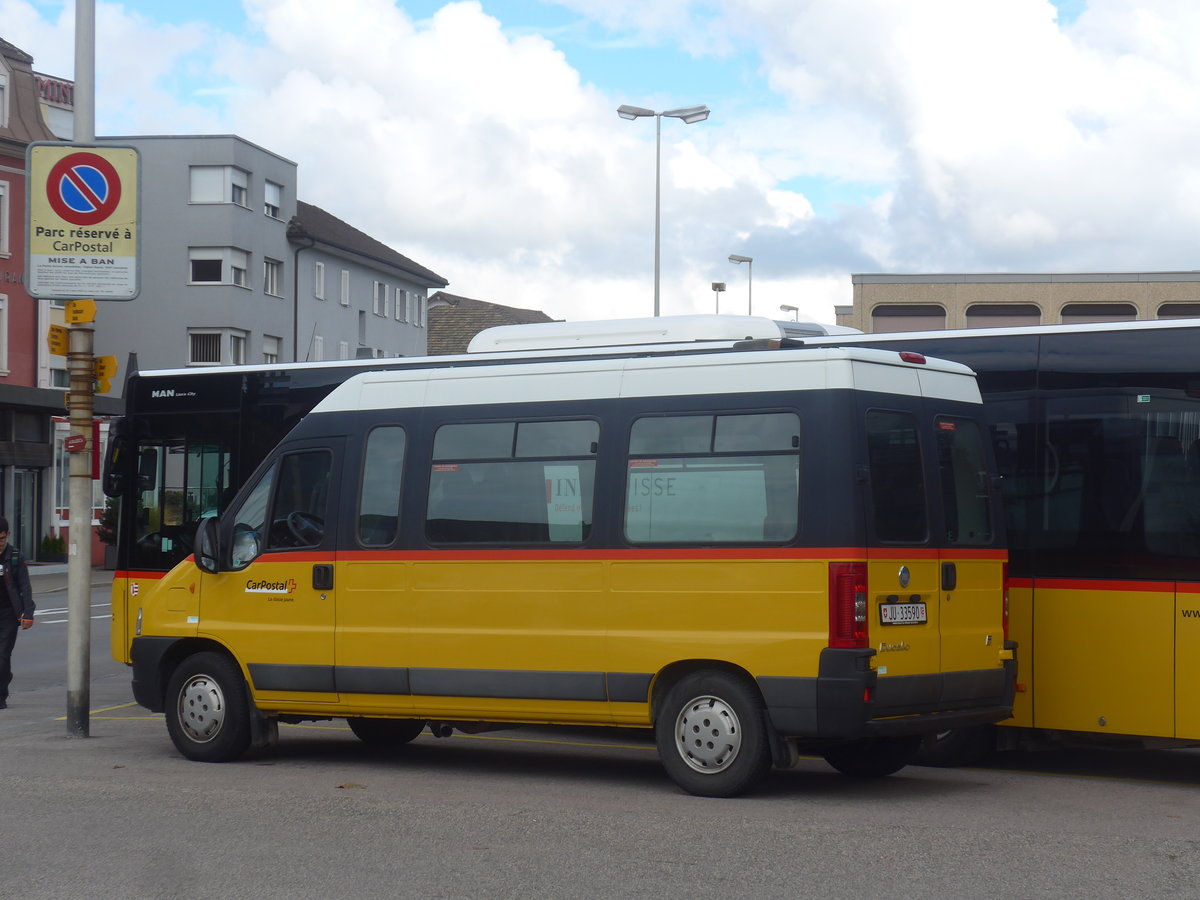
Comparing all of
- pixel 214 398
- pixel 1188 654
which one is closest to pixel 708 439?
pixel 1188 654

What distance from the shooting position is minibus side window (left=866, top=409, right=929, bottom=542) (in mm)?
9391

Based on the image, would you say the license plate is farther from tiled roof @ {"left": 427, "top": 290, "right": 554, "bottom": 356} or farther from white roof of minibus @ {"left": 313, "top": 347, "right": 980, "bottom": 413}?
tiled roof @ {"left": 427, "top": 290, "right": 554, "bottom": 356}

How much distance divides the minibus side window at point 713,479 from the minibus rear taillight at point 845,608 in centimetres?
38

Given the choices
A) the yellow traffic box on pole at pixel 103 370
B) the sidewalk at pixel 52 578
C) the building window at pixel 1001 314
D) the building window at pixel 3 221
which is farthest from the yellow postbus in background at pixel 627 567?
the building window at pixel 1001 314

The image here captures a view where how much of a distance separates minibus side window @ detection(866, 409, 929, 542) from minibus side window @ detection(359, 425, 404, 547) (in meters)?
3.17

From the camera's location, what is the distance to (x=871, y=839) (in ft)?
26.7

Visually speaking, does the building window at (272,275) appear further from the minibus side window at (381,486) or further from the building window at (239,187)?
the minibus side window at (381,486)

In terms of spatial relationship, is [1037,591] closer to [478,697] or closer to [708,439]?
[708,439]

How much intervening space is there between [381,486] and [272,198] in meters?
49.8

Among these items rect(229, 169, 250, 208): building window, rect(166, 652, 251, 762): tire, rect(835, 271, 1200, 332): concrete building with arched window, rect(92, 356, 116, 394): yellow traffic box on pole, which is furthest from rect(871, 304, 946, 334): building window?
rect(166, 652, 251, 762): tire

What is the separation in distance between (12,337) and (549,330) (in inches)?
1383

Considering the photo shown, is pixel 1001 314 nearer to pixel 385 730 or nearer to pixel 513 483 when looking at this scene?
pixel 385 730

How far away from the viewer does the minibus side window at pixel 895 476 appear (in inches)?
370

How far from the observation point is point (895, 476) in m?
9.55
